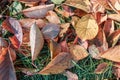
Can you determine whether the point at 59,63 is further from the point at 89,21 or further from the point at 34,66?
the point at 89,21

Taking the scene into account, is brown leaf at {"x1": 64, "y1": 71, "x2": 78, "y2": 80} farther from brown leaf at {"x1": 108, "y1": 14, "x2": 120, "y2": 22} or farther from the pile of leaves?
brown leaf at {"x1": 108, "y1": 14, "x2": 120, "y2": 22}

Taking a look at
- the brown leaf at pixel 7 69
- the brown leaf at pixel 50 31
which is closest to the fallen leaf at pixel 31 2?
the brown leaf at pixel 50 31

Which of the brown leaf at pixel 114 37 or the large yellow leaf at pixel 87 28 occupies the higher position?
the large yellow leaf at pixel 87 28

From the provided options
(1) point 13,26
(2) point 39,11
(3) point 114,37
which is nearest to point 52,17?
(2) point 39,11

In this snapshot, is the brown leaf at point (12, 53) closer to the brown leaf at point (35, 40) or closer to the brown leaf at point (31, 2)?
the brown leaf at point (35, 40)

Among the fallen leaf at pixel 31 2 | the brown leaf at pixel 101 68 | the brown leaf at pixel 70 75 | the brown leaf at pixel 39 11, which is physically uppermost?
the fallen leaf at pixel 31 2

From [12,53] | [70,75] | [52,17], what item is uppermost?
[52,17]

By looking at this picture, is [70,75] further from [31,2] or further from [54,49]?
[31,2]
